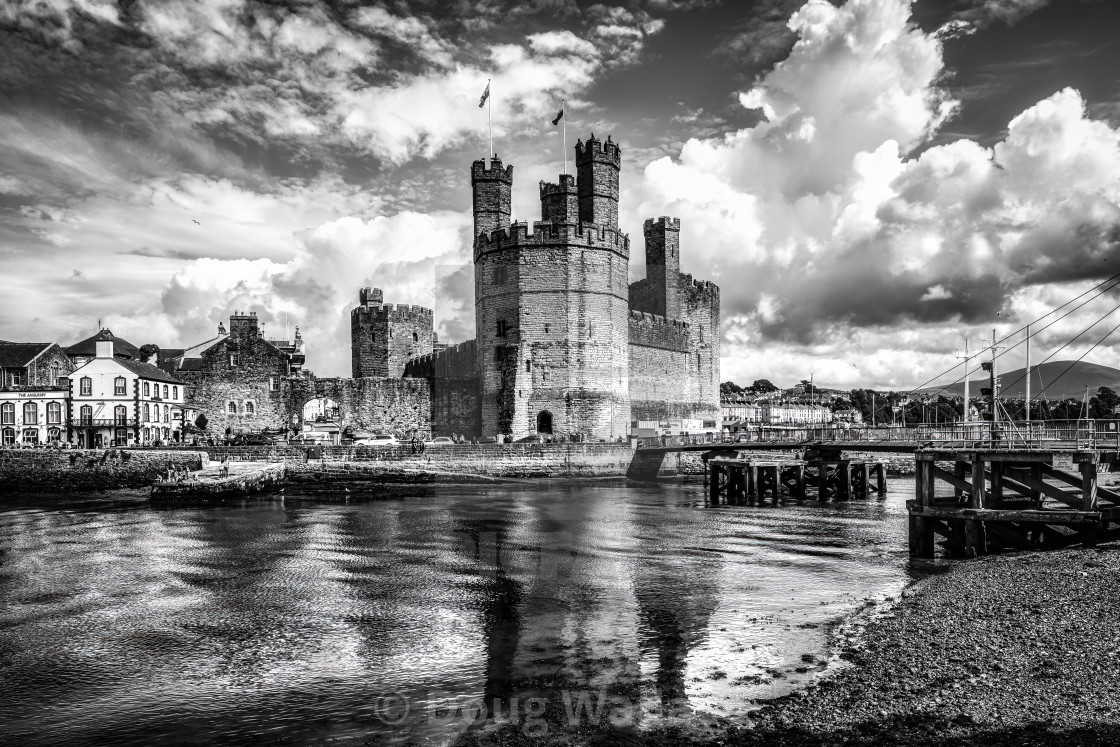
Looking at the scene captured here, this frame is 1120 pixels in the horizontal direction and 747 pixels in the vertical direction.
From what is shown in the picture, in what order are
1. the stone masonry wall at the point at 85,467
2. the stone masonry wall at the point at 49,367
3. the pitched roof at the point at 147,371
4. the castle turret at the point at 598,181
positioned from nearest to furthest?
the stone masonry wall at the point at 85,467 → the stone masonry wall at the point at 49,367 → the pitched roof at the point at 147,371 → the castle turret at the point at 598,181

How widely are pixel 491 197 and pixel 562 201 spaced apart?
4891mm

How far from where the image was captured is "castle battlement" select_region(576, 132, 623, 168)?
4716 cm

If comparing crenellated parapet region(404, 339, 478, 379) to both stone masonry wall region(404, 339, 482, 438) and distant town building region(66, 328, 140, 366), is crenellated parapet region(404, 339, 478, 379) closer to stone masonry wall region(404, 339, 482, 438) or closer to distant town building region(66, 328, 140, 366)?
stone masonry wall region(404, 339, 482, 438)

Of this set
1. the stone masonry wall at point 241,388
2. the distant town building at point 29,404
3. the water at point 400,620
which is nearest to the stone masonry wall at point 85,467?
the distant town building at point 29,404

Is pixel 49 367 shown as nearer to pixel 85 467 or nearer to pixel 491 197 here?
Answer: pixel 85 467

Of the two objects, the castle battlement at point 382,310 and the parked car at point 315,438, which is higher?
the castle battlement at point 382,310

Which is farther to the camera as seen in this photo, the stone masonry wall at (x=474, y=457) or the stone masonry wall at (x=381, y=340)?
the stone masonry wall at (x=381, y=340)

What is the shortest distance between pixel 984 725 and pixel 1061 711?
0.88m

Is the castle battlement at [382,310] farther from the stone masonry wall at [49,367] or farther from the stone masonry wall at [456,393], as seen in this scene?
the stone masonry wall at [49,367]

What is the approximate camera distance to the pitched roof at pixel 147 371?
44906 mm

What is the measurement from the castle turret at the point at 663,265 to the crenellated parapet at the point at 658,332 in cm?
122

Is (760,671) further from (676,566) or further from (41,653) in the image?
(41,653)

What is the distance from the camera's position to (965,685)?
9.08 meters

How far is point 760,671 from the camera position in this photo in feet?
34.4
